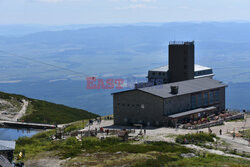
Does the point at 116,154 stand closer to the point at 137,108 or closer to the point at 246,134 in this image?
the point at 246,134

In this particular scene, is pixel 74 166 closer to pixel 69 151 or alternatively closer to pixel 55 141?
pixel 69 151

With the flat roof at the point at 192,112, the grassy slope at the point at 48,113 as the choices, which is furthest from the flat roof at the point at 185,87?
the grassy slope at the point at 48,113

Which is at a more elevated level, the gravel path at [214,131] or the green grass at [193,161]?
the gravel path at [214,131]

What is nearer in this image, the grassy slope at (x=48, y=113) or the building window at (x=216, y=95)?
the building window at (x=216, y=95)

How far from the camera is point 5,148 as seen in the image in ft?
127

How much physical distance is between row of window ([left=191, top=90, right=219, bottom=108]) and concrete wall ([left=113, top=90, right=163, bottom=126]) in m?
9.03

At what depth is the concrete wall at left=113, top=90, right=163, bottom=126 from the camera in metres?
68.6

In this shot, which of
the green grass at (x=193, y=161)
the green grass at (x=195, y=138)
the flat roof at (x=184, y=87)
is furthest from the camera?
the flat roof at (x=184, y=87)

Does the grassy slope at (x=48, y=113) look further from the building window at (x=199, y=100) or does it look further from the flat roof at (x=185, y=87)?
the building window at (x=199, y=100)

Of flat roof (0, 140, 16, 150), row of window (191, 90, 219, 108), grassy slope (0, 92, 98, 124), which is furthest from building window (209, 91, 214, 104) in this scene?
flat roof (0, 140, 16, 150)

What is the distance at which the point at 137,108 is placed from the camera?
230ft

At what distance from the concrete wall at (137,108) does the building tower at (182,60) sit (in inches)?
988

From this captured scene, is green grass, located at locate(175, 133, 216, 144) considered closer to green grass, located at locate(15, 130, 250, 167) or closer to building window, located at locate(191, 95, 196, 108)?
green grass, located at locate(15, 130, 250, 167)

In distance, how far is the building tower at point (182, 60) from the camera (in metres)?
92.8
